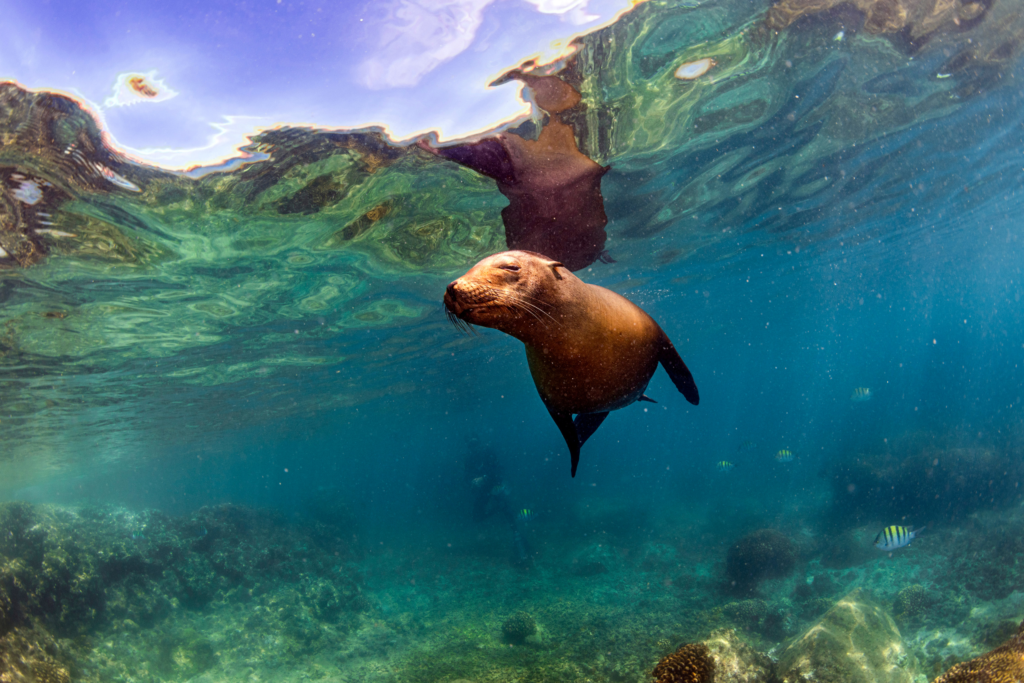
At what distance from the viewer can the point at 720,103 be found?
9430 millimetres

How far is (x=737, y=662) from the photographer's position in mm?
6789

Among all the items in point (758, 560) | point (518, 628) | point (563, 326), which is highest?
point (563, 326)

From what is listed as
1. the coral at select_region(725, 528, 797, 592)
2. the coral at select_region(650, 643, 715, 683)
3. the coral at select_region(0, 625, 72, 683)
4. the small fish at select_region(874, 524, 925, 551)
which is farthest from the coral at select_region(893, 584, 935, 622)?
the coral at select_region(0, 625, 72, 683)

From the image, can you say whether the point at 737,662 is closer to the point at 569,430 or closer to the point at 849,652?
the point at 849,652

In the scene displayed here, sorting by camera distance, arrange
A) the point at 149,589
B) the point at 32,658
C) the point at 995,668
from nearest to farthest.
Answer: the point at 995,668, the point at 32,658, the point at 149,589

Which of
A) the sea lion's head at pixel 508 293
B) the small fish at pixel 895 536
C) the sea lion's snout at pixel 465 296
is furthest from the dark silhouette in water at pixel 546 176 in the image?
the small fish at pixel 895 536

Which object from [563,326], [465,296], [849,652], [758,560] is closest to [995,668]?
[849,652]

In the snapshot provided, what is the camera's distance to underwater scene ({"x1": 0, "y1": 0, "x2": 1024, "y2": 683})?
19.8 ft

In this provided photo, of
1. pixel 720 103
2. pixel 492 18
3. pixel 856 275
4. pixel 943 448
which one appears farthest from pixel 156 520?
pixel 856 275

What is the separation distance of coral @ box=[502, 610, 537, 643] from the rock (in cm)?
592

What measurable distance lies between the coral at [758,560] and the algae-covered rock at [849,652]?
305 inches

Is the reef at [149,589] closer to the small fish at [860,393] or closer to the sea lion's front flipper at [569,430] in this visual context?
the sea lion's front flipper at [569,430]

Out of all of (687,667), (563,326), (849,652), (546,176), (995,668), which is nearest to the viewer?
(563,326)

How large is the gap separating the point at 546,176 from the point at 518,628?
34.5ft
